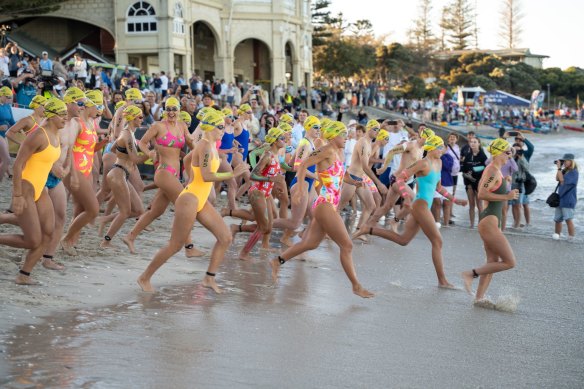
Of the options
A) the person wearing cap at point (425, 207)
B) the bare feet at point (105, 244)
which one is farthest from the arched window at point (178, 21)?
the person wearing cap at point (425, 207)

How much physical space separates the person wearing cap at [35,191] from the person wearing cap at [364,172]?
5.61m

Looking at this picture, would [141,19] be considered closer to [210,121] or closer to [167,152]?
[167,152]

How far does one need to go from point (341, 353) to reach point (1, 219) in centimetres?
371

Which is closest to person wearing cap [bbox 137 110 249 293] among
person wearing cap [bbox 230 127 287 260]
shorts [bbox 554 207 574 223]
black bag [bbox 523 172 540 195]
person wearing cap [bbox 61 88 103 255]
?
person wearing cap [bbox 61 88 103 255]

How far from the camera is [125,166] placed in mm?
10461

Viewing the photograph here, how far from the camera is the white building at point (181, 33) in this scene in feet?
129

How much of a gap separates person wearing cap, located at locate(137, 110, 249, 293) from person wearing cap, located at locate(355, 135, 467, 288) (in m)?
2.52

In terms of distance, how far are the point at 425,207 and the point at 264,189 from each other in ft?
6.95

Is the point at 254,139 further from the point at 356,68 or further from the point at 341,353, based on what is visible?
the point at 356,68

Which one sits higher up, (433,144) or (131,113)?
(131,113)

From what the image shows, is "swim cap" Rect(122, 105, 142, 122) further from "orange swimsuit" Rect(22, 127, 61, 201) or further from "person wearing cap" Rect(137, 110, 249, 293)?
"orange swimsuit" Rect(22, 127, 61, 201)

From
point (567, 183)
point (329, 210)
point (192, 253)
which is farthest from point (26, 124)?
point (567, 183)

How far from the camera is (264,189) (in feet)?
35.5

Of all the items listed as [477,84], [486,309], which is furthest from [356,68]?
[486,309]
